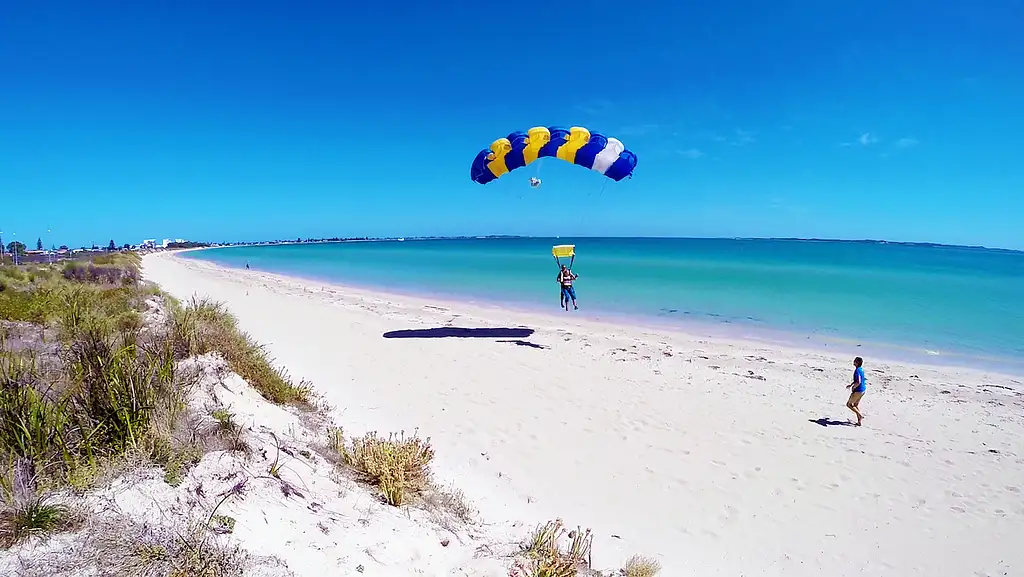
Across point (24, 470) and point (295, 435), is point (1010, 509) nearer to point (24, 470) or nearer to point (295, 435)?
point (295, 435)

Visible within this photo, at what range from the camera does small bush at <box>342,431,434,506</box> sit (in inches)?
133

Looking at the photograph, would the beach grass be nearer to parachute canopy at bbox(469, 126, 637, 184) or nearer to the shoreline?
parachute canopy at bbox(469, 126, 637, 184)

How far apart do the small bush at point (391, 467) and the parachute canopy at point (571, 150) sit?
8.55 m

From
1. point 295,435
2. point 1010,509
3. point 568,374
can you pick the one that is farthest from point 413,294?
point 1010,509

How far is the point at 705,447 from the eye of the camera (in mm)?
5641

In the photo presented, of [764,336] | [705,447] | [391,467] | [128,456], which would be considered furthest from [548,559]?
[764,336]

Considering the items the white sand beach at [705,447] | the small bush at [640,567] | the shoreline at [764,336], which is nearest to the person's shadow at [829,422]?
the white sand beach at [705,447]

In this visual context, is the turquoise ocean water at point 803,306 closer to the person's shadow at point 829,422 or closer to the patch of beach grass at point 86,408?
the person's shadow at point 829,422

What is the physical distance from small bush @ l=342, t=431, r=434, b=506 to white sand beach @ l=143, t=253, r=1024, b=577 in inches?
16.2

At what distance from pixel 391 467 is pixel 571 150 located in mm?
9134

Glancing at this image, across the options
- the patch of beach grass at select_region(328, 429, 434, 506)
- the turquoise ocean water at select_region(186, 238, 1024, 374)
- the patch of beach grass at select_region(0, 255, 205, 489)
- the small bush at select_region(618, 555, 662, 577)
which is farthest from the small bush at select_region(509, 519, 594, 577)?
the turquoise ocean water at select_region(186, 238, 1024, 374)

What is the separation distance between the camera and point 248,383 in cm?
470

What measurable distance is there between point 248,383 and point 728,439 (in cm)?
544

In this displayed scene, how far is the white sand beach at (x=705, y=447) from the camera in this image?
3.98 meters
